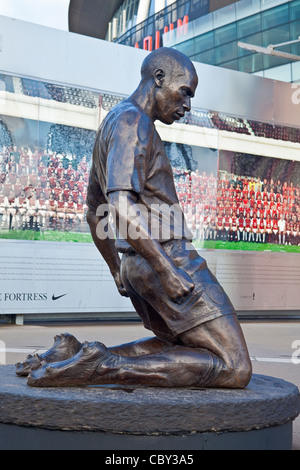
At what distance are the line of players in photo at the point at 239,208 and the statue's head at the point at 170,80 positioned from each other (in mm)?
8130

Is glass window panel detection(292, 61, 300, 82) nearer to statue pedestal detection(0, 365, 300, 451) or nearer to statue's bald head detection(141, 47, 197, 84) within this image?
statue's bald head detection(141, 47, 197, 84)

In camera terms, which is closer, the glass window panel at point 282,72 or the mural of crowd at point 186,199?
the mural of crowd at point 186,199

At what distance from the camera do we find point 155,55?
9.95 ft

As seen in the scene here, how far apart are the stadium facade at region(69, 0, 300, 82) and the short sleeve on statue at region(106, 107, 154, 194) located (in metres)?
20.3

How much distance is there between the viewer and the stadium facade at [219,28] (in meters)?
27.7

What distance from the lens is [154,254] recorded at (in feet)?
8.73

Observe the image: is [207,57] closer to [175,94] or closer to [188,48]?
[188,48]

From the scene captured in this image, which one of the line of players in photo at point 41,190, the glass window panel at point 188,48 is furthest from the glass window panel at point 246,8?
the line of players in photo at point 41,190

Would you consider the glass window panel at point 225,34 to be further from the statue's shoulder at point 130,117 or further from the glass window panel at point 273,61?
the statue's shoulder at point 130,117

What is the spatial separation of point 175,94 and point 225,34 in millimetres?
29821

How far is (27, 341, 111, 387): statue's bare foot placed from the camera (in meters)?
2.60

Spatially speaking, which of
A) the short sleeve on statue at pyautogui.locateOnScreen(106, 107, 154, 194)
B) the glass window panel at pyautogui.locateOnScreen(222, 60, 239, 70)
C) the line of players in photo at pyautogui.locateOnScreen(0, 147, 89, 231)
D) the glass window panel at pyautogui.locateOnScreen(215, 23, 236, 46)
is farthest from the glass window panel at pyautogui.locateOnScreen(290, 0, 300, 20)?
the short sleeve on statue at pyautogui.locateOnScreen(106, 107, 154, 194)

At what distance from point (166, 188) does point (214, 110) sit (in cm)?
867

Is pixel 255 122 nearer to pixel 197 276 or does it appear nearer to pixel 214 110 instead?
pixel 214 110
